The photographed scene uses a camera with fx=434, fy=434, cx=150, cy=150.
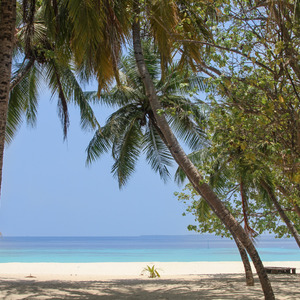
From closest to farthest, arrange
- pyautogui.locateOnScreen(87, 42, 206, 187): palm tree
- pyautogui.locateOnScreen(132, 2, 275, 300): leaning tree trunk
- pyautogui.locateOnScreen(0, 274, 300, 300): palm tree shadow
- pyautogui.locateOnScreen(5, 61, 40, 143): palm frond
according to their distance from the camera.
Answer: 1. pyautogui.locateOnScreen(132, 2, 275, 300): leaning tree trunk
2. pyautogui.locateOnScreen(0, 274, 300, 300): palm tree shadow
3. pyautogui.locateOnScreen(5, 61, 40, 143): palm frond
4. pyautogui.locateOnScreen(87, 42, 206, 187): palm tree

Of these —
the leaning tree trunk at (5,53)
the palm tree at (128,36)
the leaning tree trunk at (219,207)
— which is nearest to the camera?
the leaning tree trunk at (5,53)

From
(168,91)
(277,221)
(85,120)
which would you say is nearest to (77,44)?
(85,120)

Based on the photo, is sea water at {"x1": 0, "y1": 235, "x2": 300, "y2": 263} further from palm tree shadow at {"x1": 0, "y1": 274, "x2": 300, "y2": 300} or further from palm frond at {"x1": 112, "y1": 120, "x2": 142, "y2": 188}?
palm tree shadow at {"x1": 0, "y1": 274, "x2": 300, "y2": 300}

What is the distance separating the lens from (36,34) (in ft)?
38.4

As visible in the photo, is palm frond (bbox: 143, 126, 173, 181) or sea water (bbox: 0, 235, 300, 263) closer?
palm frond (bbox: 143, 126, 173, 181)

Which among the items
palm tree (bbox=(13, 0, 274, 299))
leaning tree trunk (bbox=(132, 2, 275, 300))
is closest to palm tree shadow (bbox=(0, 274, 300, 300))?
leaning tree trunk (bbox=(132, 2, 275, 300))

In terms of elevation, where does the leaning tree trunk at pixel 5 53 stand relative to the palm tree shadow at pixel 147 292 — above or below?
above

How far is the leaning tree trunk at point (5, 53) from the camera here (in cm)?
675

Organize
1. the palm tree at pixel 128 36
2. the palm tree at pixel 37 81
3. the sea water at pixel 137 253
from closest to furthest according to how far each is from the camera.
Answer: the palm tree at pixel 128 36 < the palm tree at pixel 37 81 < the sea water at pixel 137 253

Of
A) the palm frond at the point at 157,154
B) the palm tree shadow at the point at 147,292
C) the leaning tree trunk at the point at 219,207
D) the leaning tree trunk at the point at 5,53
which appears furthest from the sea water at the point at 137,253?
the leaning tree trunk at the point at 5,53

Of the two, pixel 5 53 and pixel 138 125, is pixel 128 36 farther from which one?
pixel 138 125

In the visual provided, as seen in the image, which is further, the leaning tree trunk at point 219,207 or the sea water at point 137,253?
the sea water at point 137,253

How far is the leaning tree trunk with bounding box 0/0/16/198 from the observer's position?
266 inches

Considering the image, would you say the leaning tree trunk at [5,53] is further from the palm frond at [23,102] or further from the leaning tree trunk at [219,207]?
the palm frond at [23,102]
